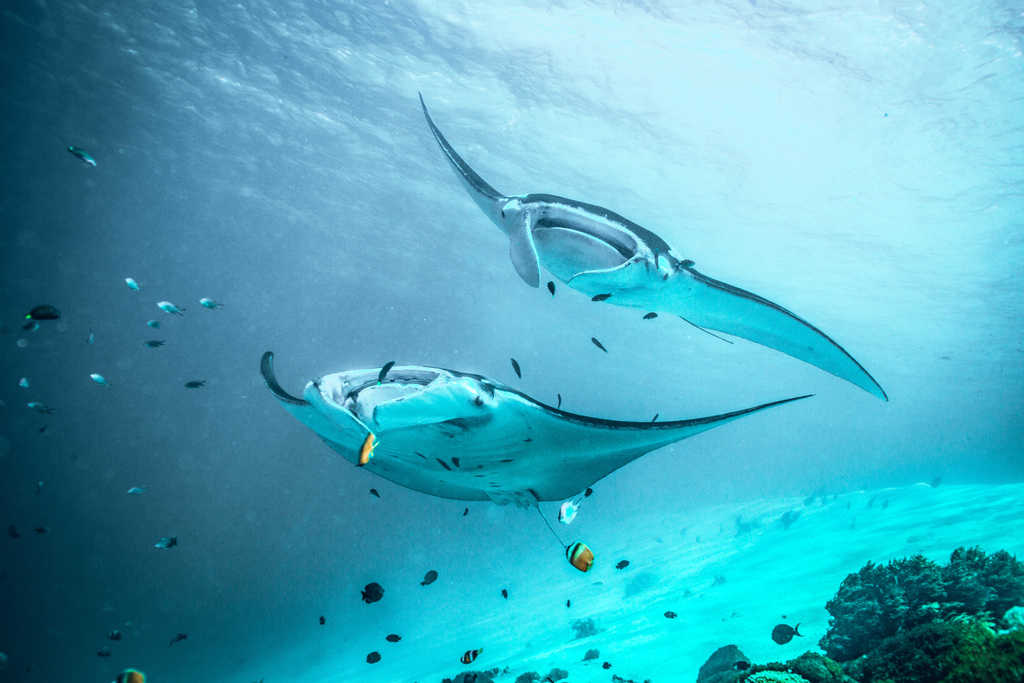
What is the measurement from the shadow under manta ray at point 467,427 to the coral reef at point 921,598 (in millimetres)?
5782

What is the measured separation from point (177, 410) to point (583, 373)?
125 ft

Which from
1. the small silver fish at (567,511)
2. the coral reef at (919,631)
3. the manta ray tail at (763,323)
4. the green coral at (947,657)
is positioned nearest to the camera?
the manta ray tail at (763,323)

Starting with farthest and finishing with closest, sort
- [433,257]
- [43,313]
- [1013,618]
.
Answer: [433,257] < [43,313] < [1013,618]

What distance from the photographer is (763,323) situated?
2.79 meters

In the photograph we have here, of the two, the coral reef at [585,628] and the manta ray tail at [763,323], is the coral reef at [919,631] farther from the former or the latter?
the coral reef at [585,628]

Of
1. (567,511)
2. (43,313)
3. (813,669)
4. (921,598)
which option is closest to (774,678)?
(813,669)

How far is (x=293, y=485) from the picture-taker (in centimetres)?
2438

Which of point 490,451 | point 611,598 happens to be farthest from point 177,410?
point 490,451

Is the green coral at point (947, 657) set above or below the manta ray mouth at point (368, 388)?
above

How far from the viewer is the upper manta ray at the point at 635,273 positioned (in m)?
2.61

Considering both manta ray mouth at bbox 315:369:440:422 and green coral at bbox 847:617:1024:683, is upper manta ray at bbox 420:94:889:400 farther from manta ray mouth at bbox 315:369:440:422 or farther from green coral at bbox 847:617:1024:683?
green coral at bbox 847:617:1024:683

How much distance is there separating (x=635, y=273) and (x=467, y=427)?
1345mm

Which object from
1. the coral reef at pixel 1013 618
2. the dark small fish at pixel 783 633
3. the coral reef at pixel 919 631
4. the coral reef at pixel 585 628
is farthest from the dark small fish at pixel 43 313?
the coral reef at pixel 585 628

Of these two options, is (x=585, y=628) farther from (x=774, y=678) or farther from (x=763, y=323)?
(x=763, y=323)
